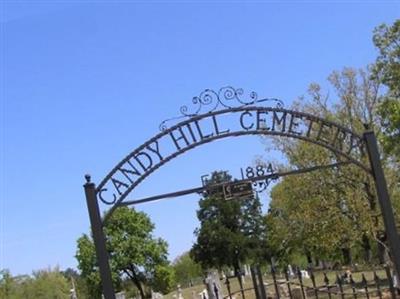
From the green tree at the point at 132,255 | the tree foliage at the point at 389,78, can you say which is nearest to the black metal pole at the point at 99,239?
the tree foliage at the point at 389,78

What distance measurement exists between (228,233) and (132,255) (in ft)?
38.7

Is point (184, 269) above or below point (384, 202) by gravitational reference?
below

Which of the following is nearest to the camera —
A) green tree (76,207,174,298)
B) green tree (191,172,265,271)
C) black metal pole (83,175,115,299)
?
black metal pole (83,175,115,299)

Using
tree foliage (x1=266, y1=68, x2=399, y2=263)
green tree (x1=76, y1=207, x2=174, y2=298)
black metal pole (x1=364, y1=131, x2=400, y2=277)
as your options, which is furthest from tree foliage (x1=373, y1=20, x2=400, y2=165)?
green tree (x1=76, y1=207, x2=174, y2=298)

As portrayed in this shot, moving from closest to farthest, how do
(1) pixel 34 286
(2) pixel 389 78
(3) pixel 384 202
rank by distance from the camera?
(3) pixel 384 202 < (2) pixel 389 78 < (1) pixel 34 286

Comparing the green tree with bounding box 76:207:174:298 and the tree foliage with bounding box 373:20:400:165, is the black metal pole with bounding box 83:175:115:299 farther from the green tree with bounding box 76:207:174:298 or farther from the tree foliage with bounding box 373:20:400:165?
the green tree with bounding box 76:207:174:298

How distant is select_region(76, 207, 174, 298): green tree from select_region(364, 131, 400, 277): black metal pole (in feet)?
176

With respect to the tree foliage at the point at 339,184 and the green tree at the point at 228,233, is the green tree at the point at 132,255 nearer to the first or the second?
the green tree at the point at 228,233

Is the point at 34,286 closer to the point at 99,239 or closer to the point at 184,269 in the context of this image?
the point at 184,269

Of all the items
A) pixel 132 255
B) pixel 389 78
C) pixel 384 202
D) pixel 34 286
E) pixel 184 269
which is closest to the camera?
pixel 384 202

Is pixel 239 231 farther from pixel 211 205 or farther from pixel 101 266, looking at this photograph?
pixel 101 266

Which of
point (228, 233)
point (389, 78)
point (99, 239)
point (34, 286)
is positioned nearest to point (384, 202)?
point (99, 239)

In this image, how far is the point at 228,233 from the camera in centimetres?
7012

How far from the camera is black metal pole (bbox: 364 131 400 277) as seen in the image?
10.3 metres
